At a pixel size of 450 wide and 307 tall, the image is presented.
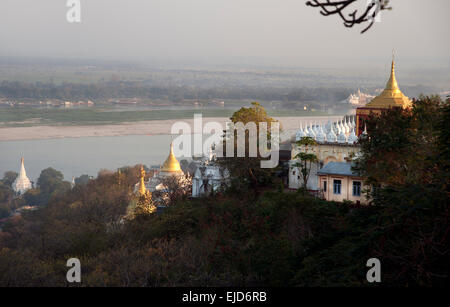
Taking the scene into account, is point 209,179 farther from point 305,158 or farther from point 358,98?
point 358,98

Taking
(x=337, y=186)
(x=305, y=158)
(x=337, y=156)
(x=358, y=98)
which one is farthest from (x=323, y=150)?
(x=358, y=98)

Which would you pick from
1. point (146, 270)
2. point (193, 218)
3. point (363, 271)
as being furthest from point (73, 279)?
point (363, 271)

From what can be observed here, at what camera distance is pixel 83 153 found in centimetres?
5303

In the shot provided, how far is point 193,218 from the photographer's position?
40.2ft

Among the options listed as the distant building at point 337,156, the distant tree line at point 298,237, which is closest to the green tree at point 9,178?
the distant tree line at point 298,237

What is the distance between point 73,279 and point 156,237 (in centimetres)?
280

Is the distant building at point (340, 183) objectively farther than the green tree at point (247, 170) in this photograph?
No

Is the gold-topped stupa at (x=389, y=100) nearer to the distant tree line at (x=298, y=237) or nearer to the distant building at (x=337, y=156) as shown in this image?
the distant building at (x=337, y=156)

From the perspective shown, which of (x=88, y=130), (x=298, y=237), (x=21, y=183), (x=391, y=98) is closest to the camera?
(x=298, y=237)

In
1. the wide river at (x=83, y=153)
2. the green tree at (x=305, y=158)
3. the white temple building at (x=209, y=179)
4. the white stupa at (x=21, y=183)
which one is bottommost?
the white stupa at (x=21, y=183)

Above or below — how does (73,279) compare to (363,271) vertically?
below

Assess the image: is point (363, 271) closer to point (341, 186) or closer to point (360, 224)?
point (360, 224)

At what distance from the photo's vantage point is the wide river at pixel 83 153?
4687cm

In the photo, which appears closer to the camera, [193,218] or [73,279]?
[73,279]
